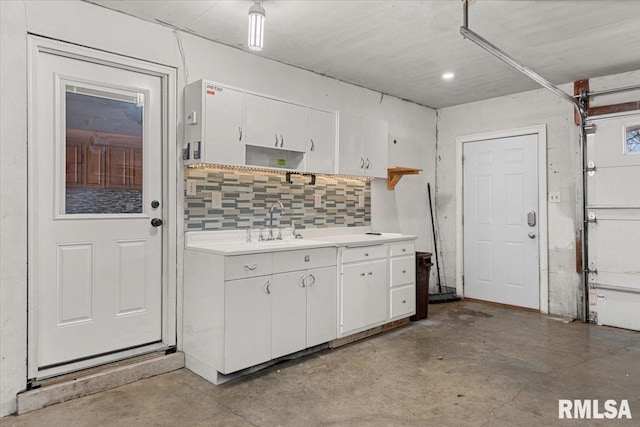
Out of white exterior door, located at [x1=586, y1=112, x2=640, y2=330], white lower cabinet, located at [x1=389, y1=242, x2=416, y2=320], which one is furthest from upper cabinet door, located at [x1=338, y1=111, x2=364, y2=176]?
white exterior door, located at [x1=586, y1=112, x2=640, y2=330]

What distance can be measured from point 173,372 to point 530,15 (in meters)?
3.89

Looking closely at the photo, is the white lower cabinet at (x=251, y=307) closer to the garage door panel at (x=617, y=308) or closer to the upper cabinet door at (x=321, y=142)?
the upper cabinet door at (x=321, y=142)

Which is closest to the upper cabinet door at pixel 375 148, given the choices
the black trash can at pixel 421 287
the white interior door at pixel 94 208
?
the black trash can at pixel 421 287

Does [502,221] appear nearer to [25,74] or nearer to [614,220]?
[614,220]

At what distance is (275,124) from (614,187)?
369 cm

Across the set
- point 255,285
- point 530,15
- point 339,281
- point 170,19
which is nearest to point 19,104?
point 170,19

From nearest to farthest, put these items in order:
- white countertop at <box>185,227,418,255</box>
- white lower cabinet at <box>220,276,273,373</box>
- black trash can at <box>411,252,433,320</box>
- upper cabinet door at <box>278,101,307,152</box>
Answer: white lower cabinet at <box>220,276,273,373</box> → white countertop at <box>185,227,418,255</box> → upper cabinet door at <box>278,101,307,152</box> → black trash can at <box>411,252,433,320</box>

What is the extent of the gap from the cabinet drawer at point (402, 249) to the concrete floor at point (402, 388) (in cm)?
86

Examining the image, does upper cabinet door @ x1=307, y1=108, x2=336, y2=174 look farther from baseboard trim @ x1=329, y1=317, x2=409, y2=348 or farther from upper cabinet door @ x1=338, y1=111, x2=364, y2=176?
baseboard trim @ x1=329, y1=317, x2=409, y2=348

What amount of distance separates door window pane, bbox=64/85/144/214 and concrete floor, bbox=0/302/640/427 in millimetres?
1357

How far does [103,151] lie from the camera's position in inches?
118

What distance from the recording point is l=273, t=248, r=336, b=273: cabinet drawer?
3.16m

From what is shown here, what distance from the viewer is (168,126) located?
3250 millimetres

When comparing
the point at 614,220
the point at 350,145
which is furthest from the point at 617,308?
the point at 350,145
